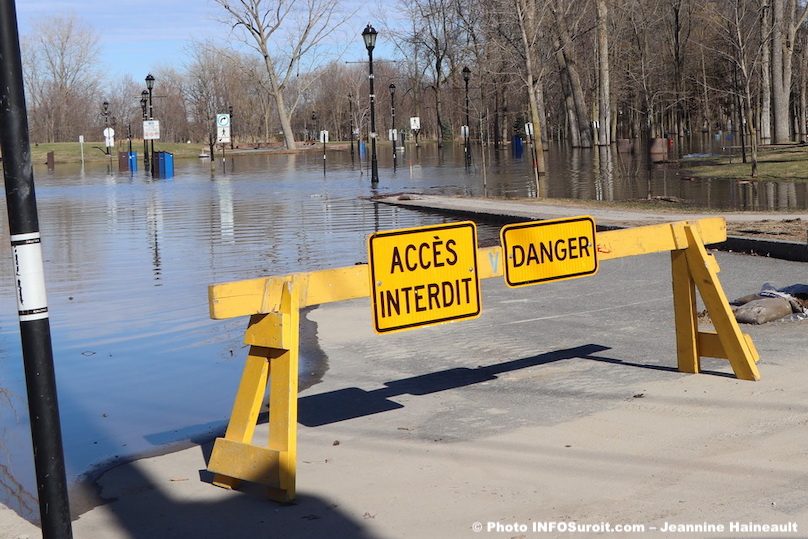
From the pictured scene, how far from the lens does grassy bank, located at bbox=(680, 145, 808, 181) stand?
1287 inches

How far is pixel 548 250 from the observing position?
7.32m

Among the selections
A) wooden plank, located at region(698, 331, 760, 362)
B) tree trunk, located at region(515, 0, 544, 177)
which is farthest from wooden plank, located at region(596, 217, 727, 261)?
tree trunk, located at region(515, 0, 544, 177)

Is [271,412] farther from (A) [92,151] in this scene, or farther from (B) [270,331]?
(A) [92,151]

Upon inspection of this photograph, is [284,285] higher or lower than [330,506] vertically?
higher

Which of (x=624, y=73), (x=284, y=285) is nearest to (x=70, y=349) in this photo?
(x=284, y=285)

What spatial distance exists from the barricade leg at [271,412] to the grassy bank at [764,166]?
26474mm

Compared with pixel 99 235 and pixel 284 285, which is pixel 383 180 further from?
pixel 284 285

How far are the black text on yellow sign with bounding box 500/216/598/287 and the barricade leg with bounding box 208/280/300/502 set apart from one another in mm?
1801

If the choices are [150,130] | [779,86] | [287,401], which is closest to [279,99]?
[150,130]

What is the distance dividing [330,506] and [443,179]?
36139 millimetres

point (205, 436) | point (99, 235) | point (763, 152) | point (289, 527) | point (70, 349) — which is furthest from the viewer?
point (763, 152)

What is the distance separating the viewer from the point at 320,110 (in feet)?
467

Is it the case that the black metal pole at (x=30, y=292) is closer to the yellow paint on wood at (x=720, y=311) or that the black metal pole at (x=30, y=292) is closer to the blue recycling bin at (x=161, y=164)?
the yellow paint on wood at (x=720, y=311)

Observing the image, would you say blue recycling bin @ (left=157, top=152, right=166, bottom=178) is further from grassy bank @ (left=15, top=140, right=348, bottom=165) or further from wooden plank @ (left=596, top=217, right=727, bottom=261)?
wooden plank @ (left=596, top=217, right=727, bottom=261)
